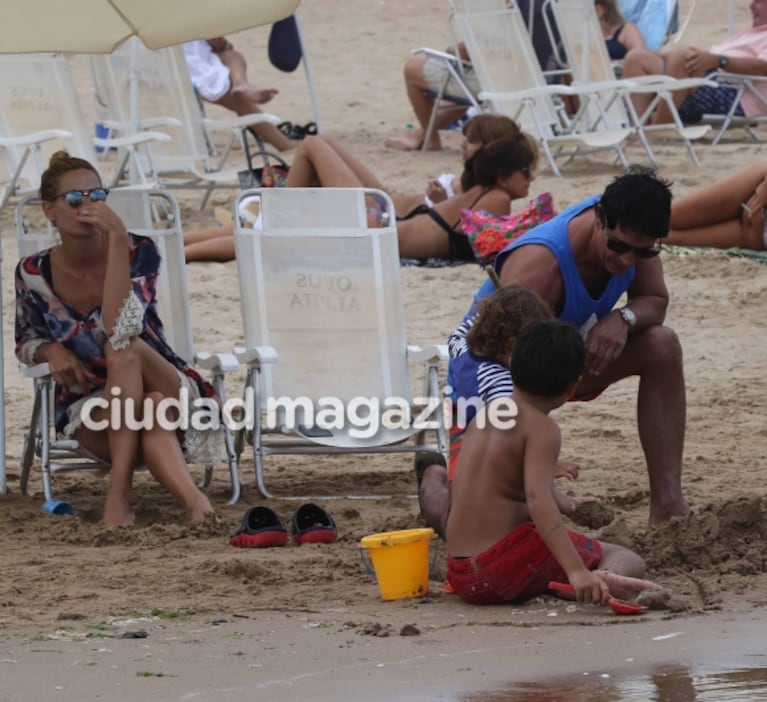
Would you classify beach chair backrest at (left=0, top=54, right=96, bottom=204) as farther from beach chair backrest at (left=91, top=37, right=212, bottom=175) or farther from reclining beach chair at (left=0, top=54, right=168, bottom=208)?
beach chair backrest at (left=91, top=37, right=212, bottom=175)

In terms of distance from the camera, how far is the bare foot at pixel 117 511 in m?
5.60

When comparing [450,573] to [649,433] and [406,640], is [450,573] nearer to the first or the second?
Result: [406,640]

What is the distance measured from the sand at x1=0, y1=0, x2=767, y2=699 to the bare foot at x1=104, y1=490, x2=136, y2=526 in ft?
0.26

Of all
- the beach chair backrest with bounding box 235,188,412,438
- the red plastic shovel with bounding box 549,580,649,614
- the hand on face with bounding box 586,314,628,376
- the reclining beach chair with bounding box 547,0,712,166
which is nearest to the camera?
the red plastic shovel with bounding box 549,580,649,614

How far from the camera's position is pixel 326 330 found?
6.48 meters

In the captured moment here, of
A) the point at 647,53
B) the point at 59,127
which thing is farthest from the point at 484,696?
the point at 647,53

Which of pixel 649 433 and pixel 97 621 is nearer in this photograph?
pixel 97 621

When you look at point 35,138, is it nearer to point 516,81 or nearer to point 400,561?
point 516,81

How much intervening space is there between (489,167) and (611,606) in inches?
158

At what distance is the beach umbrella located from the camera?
18.8 feet

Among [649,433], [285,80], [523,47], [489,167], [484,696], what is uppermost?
[285,80]

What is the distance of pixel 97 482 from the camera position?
6.50m

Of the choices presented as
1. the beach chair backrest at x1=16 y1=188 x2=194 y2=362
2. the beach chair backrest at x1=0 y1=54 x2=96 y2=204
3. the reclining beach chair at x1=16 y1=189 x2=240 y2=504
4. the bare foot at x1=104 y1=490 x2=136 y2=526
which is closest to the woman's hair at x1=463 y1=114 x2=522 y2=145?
the reclining beach chair at x1=16 y1=189 x2=240 y2=504

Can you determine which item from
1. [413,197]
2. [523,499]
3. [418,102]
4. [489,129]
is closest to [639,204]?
[523,499]
